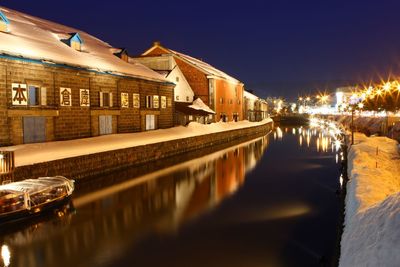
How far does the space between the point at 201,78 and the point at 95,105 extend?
2659cm

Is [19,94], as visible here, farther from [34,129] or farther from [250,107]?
[250,107]

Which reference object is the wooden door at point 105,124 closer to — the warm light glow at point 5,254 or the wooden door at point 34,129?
the wooden door at point 34,129

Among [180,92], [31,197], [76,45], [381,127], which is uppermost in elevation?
[76,45]

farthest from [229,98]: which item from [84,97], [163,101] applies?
[84,97]

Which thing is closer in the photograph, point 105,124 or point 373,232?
point 373,232

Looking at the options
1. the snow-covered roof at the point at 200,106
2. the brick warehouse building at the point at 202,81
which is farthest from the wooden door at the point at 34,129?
the brick warehouse building at the point at 202,81

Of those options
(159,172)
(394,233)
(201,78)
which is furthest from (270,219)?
(201,78)

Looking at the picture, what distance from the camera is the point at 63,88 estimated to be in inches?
958

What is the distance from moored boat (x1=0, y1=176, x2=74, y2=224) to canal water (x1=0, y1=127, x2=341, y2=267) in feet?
1.44

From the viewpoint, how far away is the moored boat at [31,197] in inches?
506

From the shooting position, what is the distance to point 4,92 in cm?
2023

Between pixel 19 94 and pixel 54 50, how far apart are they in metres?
4.94

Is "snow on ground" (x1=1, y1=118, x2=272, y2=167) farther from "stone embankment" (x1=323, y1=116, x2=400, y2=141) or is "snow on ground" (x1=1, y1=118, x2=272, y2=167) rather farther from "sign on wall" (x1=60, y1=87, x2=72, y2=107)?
"stone embankment" (x1=323, y1=116, x2=400, y2=141)

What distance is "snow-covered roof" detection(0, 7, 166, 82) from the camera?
21736 mm
